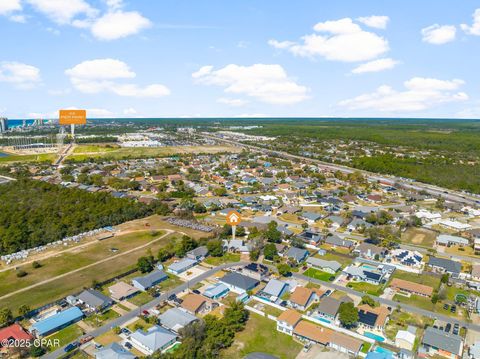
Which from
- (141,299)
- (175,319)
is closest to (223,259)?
(141,299)

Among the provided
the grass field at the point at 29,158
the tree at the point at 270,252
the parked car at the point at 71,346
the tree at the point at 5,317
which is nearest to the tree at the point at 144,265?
the parked car at the point at 71,346

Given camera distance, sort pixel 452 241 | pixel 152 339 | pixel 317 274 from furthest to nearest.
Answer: pixel 452 241, pixel 317 274, pixel 152 339

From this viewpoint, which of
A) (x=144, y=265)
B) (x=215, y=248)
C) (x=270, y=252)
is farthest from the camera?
(x=215, y=248)

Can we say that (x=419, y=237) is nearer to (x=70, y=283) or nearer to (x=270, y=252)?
(x=270, y=252)

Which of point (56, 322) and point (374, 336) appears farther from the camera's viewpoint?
point (56, 322)

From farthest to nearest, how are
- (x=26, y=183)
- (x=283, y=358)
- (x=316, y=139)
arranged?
(x=316, y=139)
(x=26, y=183)
(x=283, y=358)

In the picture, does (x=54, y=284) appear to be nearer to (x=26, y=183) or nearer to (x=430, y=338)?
(x=430, y=338)

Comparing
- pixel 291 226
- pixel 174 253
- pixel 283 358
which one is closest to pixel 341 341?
pixel 283 358
